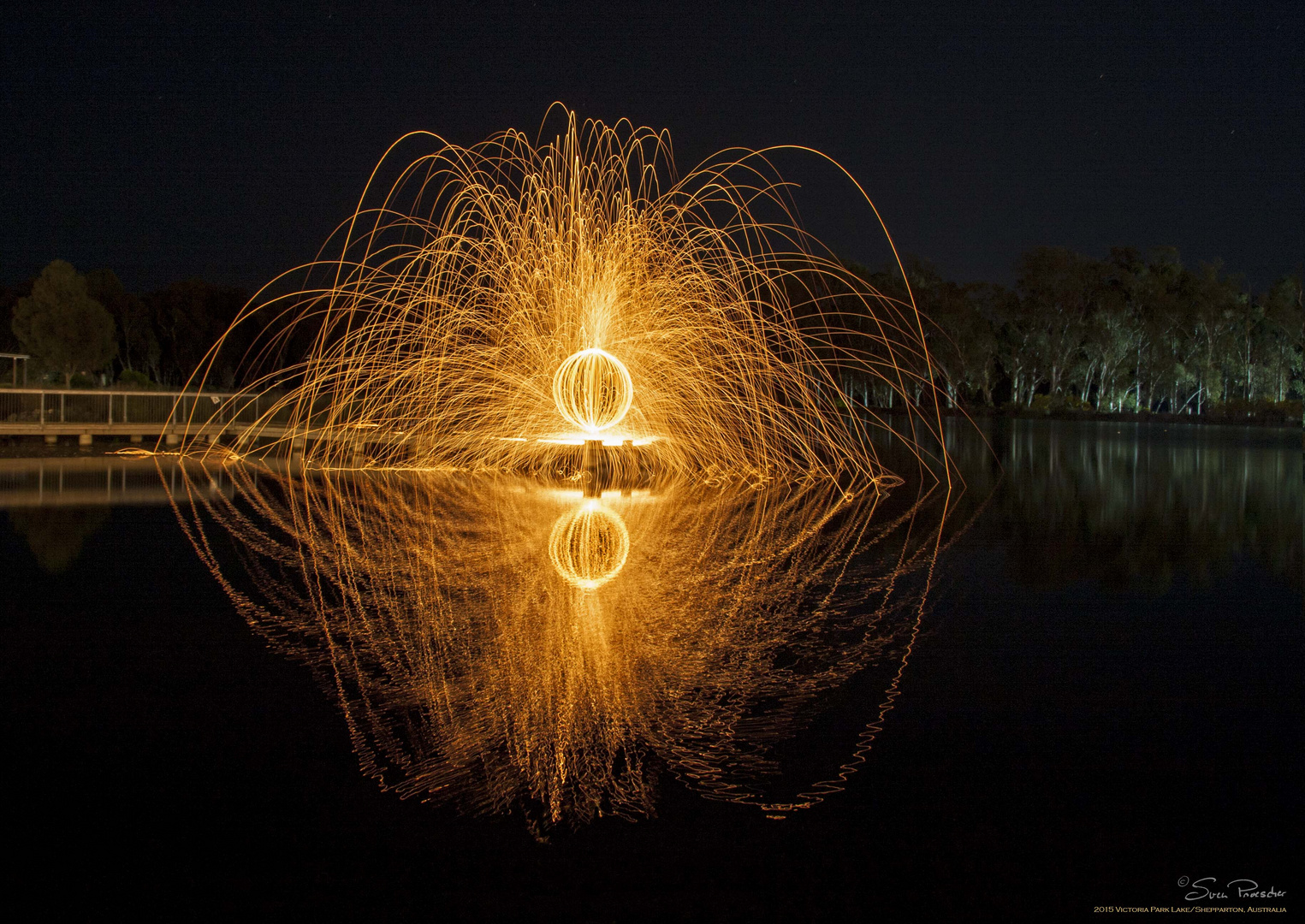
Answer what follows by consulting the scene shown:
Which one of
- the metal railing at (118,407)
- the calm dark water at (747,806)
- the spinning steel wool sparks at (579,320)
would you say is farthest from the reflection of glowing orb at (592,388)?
the metal railing at (118,407)

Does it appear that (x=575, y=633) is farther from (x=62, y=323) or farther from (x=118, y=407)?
(x=62, y=323)

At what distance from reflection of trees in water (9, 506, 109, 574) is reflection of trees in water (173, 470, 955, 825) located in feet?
3.04

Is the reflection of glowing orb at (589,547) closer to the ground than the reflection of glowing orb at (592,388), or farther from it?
closer to the ground

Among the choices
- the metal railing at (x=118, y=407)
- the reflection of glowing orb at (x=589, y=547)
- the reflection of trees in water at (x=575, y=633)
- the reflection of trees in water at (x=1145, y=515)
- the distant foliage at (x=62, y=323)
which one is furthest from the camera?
the distant foliage at (x=62, y=323)

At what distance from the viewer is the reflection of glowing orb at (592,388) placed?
13.2m

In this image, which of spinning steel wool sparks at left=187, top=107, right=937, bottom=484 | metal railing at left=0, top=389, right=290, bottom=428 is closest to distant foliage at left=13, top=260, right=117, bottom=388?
metal railing at left=0, top=389, right=290, bottom=428

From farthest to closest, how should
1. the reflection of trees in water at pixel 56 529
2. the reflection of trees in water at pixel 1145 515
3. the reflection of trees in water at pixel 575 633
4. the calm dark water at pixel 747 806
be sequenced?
the reflection of trees in water at pixel 1145 515 → the reflection of trees in water at pixel 56 529 → the reflection of trees in water at pixel 575 633 → the calm dark water at pixel 747 806

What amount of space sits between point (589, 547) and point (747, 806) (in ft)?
15.7

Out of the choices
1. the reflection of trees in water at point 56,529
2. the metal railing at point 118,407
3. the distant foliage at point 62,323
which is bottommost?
the reflection of trees in water at point 56,529

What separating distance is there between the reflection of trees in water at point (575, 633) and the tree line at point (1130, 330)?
150 feet

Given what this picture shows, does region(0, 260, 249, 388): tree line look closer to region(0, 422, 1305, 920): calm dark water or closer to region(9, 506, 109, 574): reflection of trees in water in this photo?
region(9, 506, 109, 574): reflection of trees in water

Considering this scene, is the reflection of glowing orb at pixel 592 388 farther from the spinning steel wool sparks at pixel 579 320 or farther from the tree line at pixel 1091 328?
the tree line at pixel 1091 328

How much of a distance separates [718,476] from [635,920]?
12.5 meters

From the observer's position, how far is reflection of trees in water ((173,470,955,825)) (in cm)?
321
